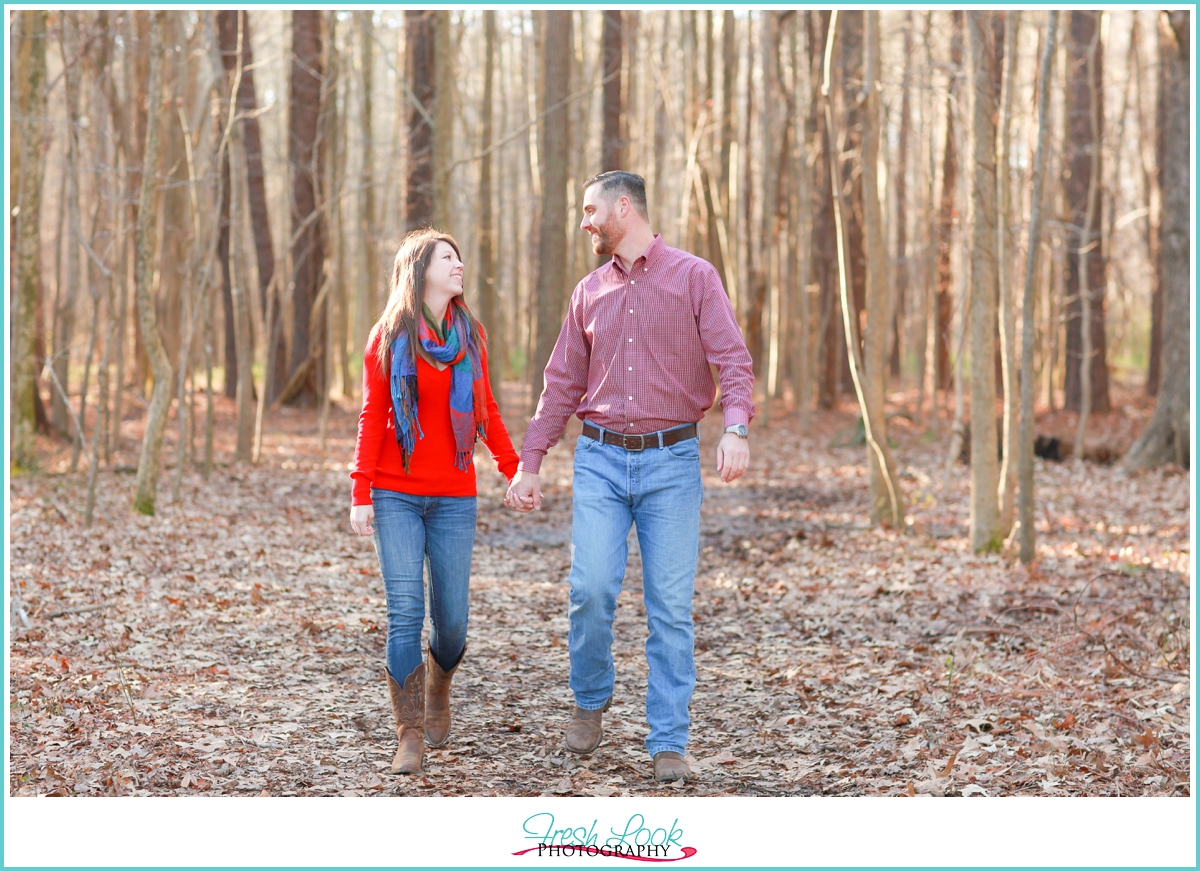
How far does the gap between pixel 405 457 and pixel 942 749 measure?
2.47 m

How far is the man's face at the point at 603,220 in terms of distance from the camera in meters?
4.14

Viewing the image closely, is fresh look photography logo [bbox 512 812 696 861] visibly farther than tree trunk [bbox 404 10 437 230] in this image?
No

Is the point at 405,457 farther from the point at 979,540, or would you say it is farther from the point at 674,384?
the point at 979,540

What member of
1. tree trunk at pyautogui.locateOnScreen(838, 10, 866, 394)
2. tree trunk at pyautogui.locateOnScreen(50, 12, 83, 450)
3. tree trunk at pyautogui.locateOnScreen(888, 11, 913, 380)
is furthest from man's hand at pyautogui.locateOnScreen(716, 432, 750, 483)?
tree trunk at pyautogui.locateOnScreen(888, 11, 913, 380)

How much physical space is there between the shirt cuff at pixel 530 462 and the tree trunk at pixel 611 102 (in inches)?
577

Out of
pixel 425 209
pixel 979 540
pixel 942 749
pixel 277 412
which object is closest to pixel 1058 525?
pixel 979 540

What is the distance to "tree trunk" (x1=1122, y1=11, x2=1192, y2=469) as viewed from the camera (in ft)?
40.4

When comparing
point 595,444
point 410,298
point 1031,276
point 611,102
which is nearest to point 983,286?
point 1031,276

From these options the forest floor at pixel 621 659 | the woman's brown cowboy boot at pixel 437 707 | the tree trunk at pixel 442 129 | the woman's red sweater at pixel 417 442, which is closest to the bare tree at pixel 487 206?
the tree trunk at pixel 442 129

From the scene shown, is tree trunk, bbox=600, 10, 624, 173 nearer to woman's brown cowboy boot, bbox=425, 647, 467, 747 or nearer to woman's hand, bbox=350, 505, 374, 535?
woman's brown cowboy boot, bbox=425, 647, 467, 747

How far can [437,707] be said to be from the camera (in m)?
4.41

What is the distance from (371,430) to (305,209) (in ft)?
53.9

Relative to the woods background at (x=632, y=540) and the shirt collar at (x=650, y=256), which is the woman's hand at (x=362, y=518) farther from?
the shirt collar at (x=650, y=256)

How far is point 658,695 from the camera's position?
13.4 ft
